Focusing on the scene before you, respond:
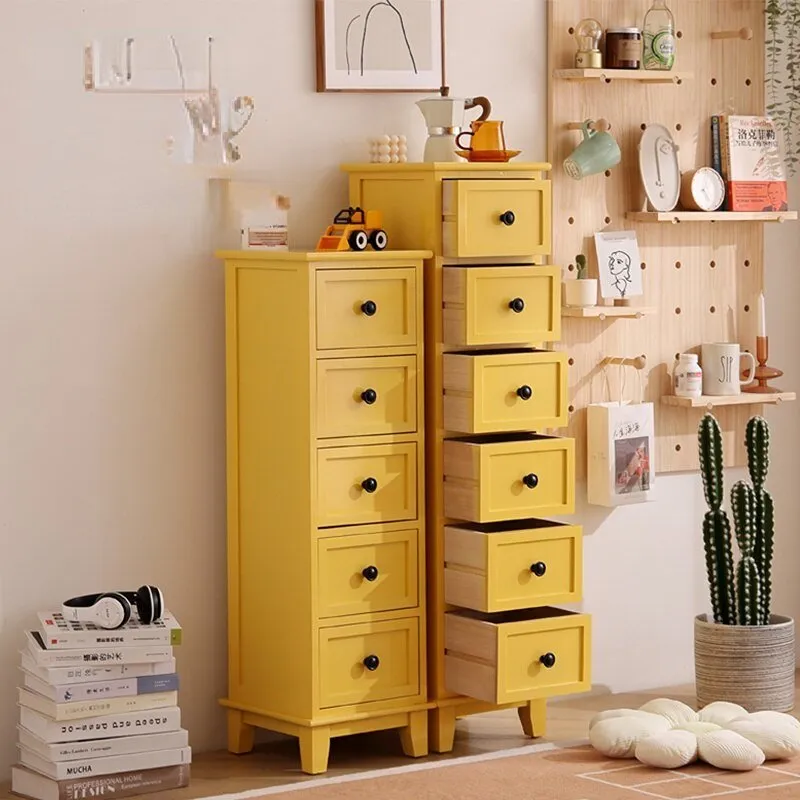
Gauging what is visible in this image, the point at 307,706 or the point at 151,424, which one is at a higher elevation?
the point at 151,424

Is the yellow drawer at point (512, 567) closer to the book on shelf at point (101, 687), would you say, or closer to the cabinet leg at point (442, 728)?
the cabinet leg at point (442, 728)

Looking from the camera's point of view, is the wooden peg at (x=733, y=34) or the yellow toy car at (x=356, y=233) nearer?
the yellow toy car at (x=356, y=233)

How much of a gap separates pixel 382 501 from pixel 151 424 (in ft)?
1.83

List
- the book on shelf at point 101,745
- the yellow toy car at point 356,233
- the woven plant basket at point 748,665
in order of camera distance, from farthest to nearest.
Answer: the woven plant basket at point 748,665, the yellow toy car at point 356,233, the book on shelf at point 101,745

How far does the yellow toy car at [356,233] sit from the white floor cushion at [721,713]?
129 cm

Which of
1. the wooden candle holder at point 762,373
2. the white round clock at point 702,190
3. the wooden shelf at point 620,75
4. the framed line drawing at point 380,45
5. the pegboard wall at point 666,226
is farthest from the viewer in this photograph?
the wooden candle holder at point 762,373

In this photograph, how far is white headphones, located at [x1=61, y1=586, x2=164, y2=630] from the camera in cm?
346

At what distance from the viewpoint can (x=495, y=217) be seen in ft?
12.1

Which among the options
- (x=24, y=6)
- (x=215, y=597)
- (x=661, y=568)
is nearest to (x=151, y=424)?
(x=215, y=597)

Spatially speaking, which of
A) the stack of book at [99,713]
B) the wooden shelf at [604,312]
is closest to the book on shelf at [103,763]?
the stack of book at [99,713]

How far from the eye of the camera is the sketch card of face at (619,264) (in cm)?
425

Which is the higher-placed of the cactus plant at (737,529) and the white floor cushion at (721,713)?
the cactus plant at (737,529)

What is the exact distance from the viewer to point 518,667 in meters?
3.67

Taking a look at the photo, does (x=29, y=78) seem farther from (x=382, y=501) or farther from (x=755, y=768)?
(x=755, y=768)
